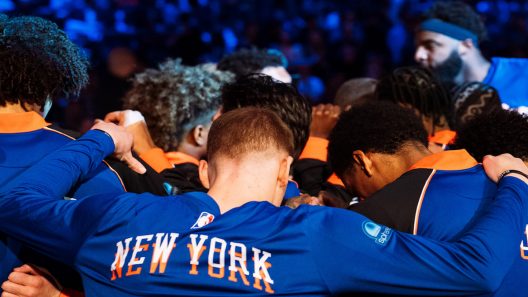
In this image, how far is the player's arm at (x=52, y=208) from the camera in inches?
83.6

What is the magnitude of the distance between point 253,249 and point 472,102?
88.9 inches

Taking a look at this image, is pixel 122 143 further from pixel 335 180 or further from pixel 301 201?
pixel 335 180

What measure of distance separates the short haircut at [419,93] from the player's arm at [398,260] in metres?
1.78

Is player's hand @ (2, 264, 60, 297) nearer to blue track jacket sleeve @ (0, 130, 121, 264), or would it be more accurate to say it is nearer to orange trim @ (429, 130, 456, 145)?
blue track jacket sleeve @ (0, 130, 121, 264)

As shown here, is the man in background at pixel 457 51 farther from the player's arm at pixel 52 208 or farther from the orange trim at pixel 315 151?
the player's arm at pixel 52 208

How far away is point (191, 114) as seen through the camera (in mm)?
3637

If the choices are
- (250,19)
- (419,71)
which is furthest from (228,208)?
(250,19)

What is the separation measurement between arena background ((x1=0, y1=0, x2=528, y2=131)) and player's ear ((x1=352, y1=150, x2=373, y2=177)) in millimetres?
4700

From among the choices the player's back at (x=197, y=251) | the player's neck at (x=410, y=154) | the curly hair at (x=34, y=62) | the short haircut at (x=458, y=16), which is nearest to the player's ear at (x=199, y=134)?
the curly hair at (x=34, y=62)

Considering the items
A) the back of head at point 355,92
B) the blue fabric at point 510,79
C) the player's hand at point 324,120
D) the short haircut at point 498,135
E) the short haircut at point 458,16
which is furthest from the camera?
the short haircut at point 458,16

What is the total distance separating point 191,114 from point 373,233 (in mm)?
1779

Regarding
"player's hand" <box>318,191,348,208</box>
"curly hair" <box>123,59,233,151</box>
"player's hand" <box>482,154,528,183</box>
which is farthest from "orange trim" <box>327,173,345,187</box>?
"player's hand" <box>482,154,528,183</box>

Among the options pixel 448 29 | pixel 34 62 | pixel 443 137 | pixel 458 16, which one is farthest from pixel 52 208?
pixel 458 16

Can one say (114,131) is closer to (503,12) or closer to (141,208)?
(141,208)
